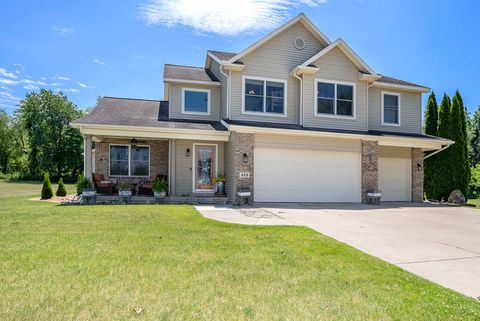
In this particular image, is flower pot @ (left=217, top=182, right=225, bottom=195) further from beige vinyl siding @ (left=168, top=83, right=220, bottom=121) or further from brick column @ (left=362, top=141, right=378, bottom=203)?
brick column @ (left=362, top=141, right=378, bottom=203)

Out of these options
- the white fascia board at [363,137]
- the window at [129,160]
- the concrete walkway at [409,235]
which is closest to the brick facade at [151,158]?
the window at [129,160]

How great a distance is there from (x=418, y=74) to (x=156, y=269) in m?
29.3

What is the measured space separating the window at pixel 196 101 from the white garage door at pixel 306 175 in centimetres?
428

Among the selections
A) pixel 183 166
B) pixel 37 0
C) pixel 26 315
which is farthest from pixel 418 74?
pixel 26 315

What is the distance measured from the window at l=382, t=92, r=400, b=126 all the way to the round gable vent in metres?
5.18

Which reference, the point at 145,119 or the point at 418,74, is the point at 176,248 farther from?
the point at 418,74

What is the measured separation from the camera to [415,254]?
19.0 feet

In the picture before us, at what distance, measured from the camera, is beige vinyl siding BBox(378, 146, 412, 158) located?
1633 cm

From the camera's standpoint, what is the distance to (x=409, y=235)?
7.43 metres

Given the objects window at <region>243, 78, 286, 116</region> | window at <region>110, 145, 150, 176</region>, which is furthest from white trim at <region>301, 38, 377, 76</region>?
window at <region>110, 145, 150, 176</region>

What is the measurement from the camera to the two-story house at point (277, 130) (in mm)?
13663

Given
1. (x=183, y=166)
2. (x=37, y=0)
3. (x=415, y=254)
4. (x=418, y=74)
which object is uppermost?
(x=418, y=74)

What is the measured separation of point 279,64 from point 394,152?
24.4ft

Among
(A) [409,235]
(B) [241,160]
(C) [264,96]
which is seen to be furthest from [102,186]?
(A) [409,235]
